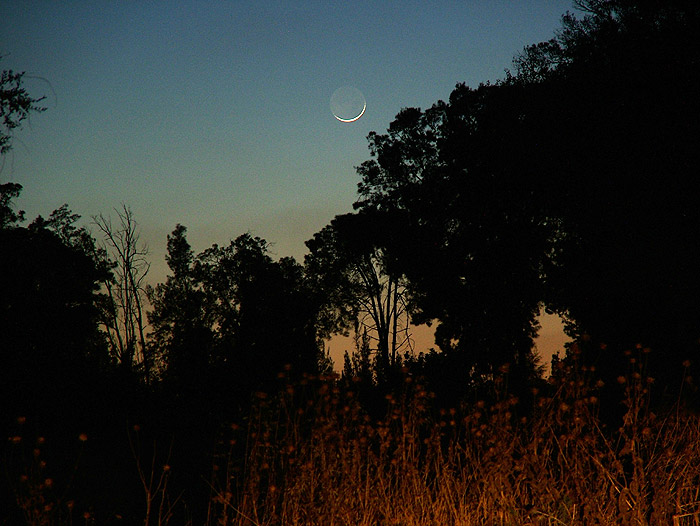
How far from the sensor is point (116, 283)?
3020 cm

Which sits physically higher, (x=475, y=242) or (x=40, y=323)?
(x=475, y=242)

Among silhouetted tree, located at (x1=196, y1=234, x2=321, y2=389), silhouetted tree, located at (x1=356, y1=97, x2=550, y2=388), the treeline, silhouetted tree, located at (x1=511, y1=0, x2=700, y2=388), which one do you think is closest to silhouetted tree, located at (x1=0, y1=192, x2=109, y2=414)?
the treeline

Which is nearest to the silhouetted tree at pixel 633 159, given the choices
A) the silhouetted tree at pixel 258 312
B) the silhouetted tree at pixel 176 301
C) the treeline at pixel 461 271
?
the treeline at pixel 461 271

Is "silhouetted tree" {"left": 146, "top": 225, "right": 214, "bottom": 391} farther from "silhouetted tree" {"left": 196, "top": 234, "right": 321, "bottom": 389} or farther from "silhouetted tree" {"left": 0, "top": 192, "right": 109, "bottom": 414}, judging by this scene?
"silhouetted tree" {"left": 0, "top": 192, "right": 109, "bottom": 414}

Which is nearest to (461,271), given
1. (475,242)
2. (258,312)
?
(475,242)

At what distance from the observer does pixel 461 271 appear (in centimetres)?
2220

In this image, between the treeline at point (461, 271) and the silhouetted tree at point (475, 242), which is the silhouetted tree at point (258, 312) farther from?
the silhouetted tree at point (475, 242)

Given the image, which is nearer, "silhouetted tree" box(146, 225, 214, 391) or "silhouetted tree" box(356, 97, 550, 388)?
"silhouetted tree" box(356, 97, 550, 388)

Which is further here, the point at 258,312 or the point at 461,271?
the point at 258,312

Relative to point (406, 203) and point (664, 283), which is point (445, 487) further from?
point (406, 203)

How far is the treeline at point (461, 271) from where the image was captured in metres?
14.4

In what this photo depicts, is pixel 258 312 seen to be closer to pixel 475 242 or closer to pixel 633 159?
pixel 475 242

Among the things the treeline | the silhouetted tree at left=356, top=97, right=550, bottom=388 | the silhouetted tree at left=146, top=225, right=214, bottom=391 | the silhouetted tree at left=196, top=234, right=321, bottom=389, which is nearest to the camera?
the treeline

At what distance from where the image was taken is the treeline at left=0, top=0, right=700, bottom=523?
14.4 meters
